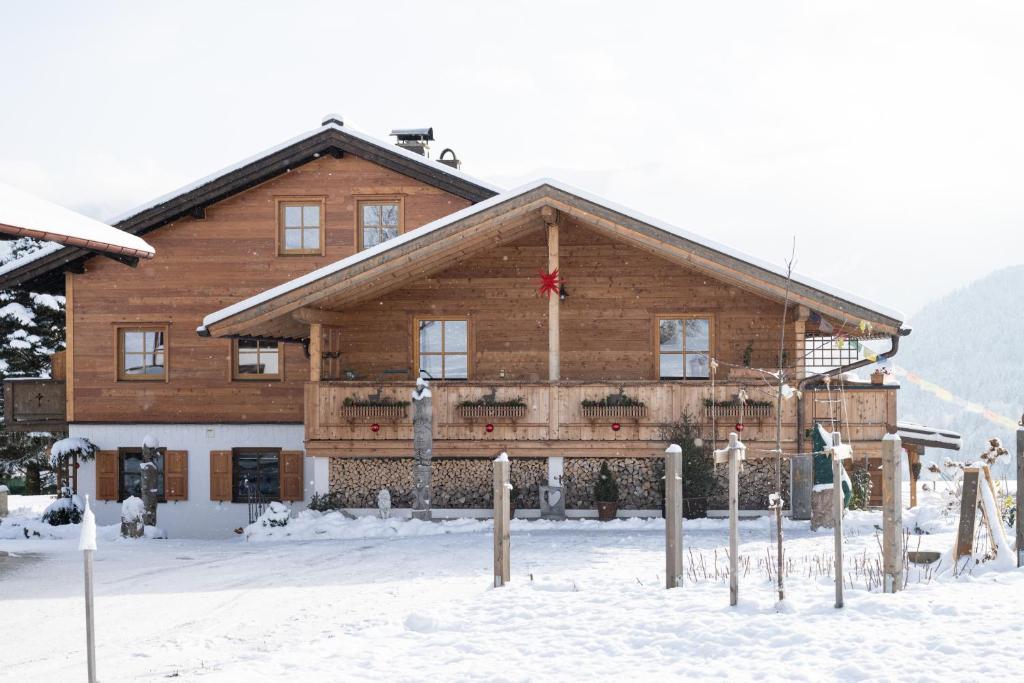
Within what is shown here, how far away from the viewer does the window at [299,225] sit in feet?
72.6

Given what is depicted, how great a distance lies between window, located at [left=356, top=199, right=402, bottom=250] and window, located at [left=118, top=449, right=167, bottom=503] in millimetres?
6370

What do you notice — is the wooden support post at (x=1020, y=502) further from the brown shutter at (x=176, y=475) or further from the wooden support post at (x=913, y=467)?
the brown shutter at (x=176, y=475)

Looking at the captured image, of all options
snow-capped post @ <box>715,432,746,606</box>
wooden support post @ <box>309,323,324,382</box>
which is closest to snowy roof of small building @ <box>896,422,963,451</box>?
wooden support post @ <box>309,323,324,382</box>

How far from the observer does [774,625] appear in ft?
28.0

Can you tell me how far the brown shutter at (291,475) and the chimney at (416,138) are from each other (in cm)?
806

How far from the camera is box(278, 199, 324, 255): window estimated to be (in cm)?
2214

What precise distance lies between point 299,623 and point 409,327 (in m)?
10.7

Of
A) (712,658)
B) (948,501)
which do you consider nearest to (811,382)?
(948,501)

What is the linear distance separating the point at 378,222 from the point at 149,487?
7.20m

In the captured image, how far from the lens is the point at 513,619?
955cm

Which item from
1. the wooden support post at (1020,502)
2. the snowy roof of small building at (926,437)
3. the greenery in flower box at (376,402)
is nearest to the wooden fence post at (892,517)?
the wooden support post at (1020,502)

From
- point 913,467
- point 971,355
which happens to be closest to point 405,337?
point 913,467

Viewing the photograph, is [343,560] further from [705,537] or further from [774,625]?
[774,625]

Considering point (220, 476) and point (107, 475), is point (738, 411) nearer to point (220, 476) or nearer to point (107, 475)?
point (220, 476)
